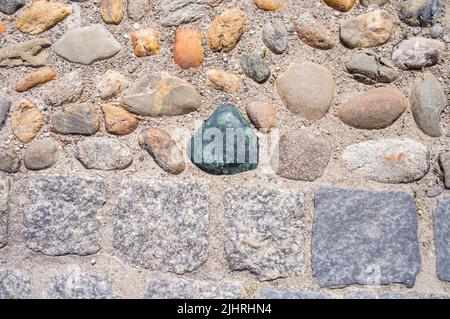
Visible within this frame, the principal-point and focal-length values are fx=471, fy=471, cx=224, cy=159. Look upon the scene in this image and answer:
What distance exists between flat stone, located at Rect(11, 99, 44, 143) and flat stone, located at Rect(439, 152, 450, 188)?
0.89 meters

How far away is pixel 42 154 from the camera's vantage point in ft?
3.46

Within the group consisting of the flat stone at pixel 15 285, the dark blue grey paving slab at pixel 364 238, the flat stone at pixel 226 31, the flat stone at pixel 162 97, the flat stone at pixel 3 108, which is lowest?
the flat stone at pixel 15 285

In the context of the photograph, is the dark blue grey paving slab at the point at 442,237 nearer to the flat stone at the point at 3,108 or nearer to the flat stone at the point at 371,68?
the flat stone at the point at 371,68

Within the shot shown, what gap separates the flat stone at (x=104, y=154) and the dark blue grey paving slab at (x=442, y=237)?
0.68 metres

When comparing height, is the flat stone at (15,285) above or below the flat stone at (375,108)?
below

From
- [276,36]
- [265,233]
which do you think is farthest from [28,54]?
[265,233]

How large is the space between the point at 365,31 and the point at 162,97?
0.47 m

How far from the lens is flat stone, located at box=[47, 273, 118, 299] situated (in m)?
1.04

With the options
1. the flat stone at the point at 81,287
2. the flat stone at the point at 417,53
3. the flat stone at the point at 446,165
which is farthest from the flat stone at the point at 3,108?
the flat stone at the point at 446,165

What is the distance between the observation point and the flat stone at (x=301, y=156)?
3.35 feet

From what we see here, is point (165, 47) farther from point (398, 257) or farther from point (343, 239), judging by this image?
point (398, 257)

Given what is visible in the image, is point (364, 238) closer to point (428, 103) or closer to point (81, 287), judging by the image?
point (428, 103)

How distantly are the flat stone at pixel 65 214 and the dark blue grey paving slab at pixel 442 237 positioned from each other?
2.40 ft

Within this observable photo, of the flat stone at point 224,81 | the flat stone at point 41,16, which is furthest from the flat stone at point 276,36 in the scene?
the flat stone at point 41,16
